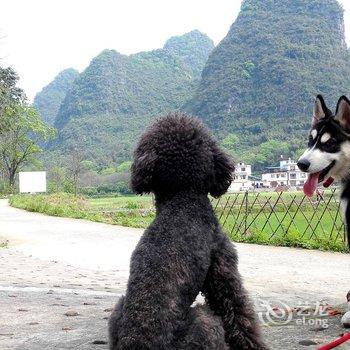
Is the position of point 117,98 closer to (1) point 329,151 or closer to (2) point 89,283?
(2) point 89,283

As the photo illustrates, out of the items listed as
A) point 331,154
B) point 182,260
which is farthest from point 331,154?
point 182,260

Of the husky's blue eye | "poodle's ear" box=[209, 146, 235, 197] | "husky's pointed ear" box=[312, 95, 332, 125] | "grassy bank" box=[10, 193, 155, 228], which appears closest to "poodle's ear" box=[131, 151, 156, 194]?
"poodle's ear" box=[209, 146, 235, 197]

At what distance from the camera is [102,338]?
148 inches

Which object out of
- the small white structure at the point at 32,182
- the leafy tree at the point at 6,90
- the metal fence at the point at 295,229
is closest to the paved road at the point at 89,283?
the metal fence at the point at 295,229

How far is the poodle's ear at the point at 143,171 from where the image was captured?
246cm

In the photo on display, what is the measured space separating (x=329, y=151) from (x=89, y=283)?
4758 millimetres

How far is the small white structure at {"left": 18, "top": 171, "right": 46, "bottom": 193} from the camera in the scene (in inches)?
1869

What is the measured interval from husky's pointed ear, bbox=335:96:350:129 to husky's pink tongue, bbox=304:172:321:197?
45 centimetres

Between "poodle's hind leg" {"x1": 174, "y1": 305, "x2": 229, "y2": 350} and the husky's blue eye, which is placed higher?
the husky's blue eye

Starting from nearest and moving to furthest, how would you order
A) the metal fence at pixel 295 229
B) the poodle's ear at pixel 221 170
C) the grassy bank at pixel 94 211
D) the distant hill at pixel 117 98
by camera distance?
the poodle's ear at pixel 221 170, the metal fence at pixel 295 229, the grassy bank at pixel 94 211, the distant hill at pixel 117 98

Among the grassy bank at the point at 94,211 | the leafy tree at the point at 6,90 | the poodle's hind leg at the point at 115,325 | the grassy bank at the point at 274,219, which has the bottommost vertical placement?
the grassy bank at the point at 94,211

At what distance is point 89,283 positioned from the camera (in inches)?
304

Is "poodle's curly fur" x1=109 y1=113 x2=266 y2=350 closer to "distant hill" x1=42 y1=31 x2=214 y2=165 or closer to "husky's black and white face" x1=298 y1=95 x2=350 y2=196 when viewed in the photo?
"husky's black and white face" x1=298 y1=95 x2=350 y2=196

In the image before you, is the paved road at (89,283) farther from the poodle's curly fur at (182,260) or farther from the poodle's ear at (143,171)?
the poodle's ear at (143,171)
